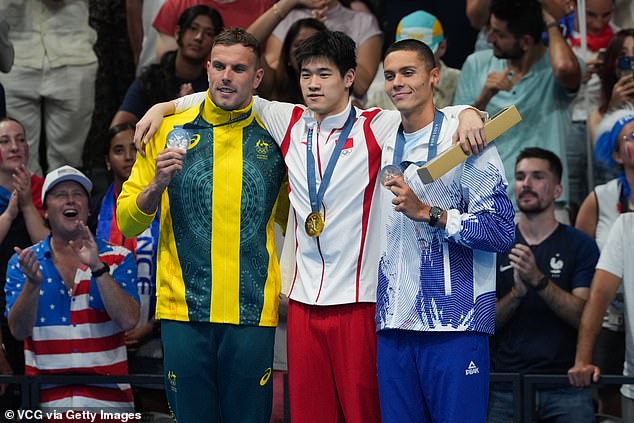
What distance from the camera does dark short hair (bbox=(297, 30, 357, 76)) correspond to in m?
5.77

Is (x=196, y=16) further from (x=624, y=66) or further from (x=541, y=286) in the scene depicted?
(x=541, y=286)

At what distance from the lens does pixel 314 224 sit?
5.66 metres

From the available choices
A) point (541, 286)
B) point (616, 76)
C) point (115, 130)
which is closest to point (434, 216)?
point (541, 286)

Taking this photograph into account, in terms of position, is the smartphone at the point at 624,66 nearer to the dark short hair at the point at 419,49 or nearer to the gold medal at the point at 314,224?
the dark short hair at the point at 419,49

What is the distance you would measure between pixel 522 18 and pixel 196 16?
222cm

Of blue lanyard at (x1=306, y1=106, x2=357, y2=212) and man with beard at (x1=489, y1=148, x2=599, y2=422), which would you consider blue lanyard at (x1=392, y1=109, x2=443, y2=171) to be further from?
man with beard at (x1=489, y1=148, x2=599, y2=422)

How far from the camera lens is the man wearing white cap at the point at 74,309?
7.01 meters

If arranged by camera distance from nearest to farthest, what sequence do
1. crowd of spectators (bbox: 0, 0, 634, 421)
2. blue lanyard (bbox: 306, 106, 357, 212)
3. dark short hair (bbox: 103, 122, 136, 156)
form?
blue lanyard (bbox: 306, 106, 357, 212), crowd of spectators (bbox: 0, 0, 634, 421), dark short hair (bbox: 103, 122, 136, 156)

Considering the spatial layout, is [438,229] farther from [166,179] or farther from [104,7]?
[104,7]

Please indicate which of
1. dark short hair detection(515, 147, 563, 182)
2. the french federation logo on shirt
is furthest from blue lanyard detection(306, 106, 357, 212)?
dark short hair detection(515, 147, 563, 182)

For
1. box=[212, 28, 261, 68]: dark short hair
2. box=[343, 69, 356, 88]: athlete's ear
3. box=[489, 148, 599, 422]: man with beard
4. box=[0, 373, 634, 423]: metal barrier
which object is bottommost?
box=[0, 373, 634, 423]: metal barrier

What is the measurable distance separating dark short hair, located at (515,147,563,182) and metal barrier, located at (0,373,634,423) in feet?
4.91

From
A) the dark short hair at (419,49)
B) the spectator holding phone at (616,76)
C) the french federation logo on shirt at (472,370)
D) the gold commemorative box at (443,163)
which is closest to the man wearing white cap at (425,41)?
the spectator holding phone at (616,76)

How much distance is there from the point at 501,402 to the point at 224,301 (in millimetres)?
1841
